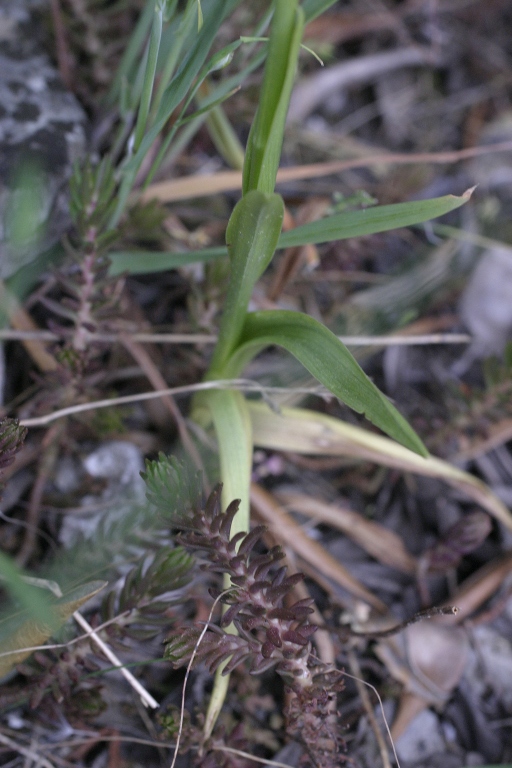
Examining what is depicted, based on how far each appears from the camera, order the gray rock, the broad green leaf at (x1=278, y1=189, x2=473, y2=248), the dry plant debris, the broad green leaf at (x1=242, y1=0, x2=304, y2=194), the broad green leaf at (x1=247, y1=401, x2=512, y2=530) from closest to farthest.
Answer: the broad green leaf at (x1=242, y1=0, x2=304, y2=194) → the broad green leaf at (x1=278, y1=189, x2=473, y2=248) → the dry plant debris → the gray rock → the broad green leaf at (x1=247, y1=401, x2=512, y2=530)

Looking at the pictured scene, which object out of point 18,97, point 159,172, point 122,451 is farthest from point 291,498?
point 18,97

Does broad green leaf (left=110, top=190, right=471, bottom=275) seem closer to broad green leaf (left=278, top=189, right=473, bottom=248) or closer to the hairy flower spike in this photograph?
broad green leaf (left=278, top=189, right=473, bottom=248)

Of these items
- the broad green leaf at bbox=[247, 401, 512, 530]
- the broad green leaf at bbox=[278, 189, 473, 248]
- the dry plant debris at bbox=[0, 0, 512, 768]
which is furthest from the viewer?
the broad green leaf at bbox=[247, 401, 512, 530]

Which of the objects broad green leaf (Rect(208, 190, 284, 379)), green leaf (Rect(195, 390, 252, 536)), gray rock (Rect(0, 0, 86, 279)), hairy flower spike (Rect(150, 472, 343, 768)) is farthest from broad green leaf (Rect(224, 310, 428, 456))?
gray rock (Rect(0, 0, 86, 279))

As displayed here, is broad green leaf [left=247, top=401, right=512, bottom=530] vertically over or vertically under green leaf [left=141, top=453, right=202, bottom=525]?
under

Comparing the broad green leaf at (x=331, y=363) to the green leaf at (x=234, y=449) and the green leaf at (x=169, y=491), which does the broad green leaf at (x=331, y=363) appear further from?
the green leaf at (x=169, y=491)

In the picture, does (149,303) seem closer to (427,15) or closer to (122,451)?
(122,451)

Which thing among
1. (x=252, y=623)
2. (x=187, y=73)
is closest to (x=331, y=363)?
(x=252, y=623)
